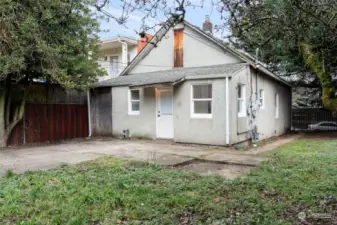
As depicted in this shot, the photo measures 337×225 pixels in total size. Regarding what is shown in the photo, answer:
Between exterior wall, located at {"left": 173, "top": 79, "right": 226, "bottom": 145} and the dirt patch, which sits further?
exterior wall, located at {"left": 173, "top": 79, "right": 226, "bottom": 145}

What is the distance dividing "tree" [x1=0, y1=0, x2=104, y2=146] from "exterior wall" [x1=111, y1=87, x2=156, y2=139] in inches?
62.8

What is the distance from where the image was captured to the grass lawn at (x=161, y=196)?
3666 millimetres

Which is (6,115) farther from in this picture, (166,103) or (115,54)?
(115,54)

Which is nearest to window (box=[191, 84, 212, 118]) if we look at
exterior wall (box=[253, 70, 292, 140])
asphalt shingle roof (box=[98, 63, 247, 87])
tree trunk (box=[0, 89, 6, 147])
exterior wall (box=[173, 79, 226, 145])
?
exterior wall (box=[173, 79, 226, 145])

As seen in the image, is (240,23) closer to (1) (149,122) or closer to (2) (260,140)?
(1) (149,122)

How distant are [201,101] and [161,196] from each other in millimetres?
6413

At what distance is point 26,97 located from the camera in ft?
36.2

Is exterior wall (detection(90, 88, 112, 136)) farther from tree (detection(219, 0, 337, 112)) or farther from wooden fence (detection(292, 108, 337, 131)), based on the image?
wooden fence (detection(292, 108, 337, 131))

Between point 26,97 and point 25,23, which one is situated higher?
point 25,23

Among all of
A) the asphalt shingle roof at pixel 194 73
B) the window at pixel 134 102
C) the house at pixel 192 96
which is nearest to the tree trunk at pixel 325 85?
the house at pixel 192 96

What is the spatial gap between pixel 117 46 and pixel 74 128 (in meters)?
8.52

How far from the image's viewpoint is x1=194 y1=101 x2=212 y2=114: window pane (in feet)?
33.9

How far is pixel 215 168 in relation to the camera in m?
6.75

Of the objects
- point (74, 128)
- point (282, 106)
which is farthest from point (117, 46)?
point (282, 106)
